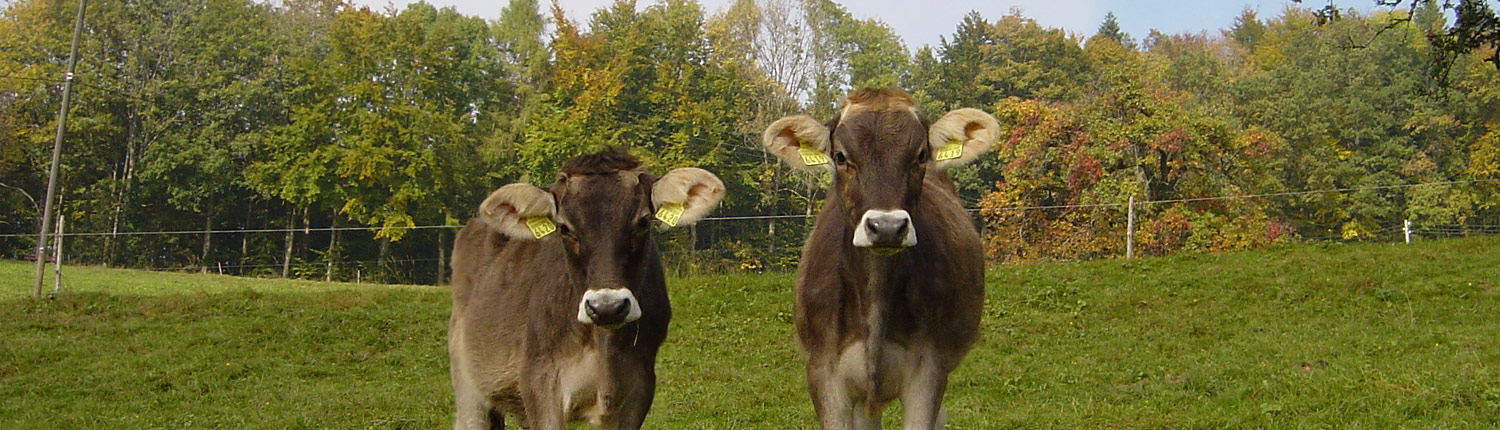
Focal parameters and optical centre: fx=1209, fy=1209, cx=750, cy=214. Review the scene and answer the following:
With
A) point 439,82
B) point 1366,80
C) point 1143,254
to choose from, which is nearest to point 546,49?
point 439,82

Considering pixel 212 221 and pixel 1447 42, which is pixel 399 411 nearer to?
pixel 1447 42

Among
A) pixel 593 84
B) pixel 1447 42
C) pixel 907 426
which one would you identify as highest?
pixel 593 84

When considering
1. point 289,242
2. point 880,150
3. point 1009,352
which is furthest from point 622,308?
point 289,242

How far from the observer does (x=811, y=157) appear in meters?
5.82

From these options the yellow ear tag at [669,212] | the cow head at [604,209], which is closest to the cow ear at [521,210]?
the cow head at [604,209]

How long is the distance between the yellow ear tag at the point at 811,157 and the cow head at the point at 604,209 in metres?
0.43

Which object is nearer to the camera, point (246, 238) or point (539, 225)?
point (539, 225)

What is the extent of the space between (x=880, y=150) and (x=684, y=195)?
1.02m

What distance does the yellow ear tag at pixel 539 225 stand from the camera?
5.98m

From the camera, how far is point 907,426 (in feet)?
18.6

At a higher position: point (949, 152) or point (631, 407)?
point (949, 152)

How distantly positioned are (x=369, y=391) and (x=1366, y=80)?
45.4 metres

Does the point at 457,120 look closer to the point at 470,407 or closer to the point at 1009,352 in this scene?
the point at 1009,352

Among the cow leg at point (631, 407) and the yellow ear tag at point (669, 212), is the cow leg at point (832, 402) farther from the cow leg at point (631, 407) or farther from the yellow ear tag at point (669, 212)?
the yellow ear tag at point (669, 212)
